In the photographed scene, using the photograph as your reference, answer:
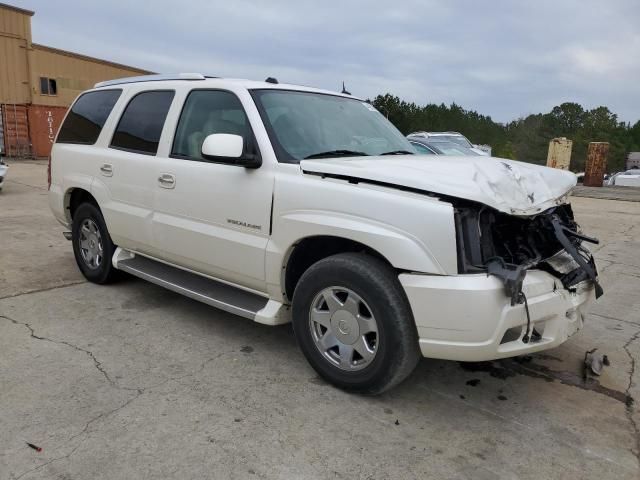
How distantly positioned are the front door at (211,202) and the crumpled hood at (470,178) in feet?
1.64

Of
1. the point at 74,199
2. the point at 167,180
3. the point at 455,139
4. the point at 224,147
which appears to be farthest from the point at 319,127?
the point at 455,139

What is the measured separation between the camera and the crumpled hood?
2.59m

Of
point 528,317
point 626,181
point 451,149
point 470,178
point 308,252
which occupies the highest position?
point 451,149

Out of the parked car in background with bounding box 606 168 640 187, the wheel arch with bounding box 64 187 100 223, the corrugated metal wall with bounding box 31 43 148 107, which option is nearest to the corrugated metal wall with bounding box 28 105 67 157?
the corrugated metal wall with bounding box 31 43 148 107

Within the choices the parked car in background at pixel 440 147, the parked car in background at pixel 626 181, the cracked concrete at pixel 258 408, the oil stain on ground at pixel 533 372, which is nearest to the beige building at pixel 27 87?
the parked car in background at pixel 440 147

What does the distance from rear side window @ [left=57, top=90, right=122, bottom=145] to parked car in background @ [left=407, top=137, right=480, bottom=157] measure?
5.59 metres

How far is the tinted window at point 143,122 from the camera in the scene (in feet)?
13.5

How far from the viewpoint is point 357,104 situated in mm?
4367

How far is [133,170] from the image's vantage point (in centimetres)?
420

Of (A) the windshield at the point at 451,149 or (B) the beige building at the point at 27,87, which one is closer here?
(A) the windshield at the point at 451,149

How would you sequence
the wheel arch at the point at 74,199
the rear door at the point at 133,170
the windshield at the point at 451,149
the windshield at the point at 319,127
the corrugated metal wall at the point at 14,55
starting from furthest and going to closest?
the corrugated metal wall at the point at 14,55 → the windshield at the point at 451,149 → the wheel arch at the point at 74,199 → the rear door at the point at 133,170 → the windshield at the point at 319,127

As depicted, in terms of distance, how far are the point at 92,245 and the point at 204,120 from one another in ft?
6.54

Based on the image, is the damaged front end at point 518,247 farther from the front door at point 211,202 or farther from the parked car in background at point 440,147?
the parked car in background at point 440,147

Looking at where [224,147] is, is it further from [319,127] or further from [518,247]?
[518,247]
